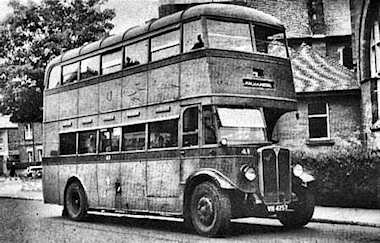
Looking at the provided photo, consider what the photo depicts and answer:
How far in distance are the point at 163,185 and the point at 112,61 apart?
3742 mm

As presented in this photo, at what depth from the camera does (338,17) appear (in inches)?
1204

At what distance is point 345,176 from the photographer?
15.2 meters

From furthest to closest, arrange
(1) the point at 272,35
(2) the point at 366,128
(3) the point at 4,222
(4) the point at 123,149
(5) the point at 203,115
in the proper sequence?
(2) the point at 366,128
(3) the point at 4,222
(4) the point at 123,149
(1) the point at 272,35
(5) the point at 203,115

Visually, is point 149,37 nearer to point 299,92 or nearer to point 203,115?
point 203,115

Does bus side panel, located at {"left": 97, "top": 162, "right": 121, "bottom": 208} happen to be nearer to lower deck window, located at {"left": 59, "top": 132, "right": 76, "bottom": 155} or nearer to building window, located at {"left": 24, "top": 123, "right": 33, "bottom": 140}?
lower deck window, located at {"left": 59, "top": 132, "right": 76, "bottom": 155}

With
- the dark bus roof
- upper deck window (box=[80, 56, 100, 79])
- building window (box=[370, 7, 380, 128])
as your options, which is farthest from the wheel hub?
building window (box=[370, 7, 380, 128])

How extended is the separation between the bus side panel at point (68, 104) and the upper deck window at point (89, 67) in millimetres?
582

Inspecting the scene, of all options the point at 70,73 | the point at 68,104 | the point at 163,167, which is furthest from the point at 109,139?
the point at 70,73

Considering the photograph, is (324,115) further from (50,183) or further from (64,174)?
(50,183)

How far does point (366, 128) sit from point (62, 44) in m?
17.1

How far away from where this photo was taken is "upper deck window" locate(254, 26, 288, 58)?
41.2 ft

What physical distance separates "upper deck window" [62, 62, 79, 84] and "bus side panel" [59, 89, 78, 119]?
347 millimetres

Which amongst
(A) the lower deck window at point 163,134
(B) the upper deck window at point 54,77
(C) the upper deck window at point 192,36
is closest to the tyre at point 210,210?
(A) the lower deck window at point 163,134

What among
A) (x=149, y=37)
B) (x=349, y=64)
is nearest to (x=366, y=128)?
(x=349, y=64)
